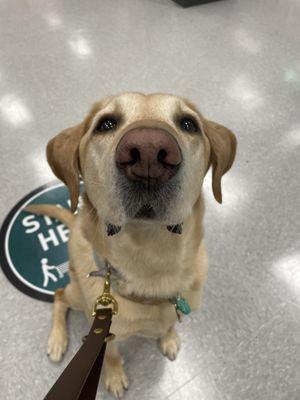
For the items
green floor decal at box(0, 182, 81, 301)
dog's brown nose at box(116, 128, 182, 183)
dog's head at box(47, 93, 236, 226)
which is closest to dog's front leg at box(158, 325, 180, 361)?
green floor decal at box(0, 182, 81, 301)

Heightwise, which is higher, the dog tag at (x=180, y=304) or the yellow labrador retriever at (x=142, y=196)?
the yellow labrador retriever at (x=142, y=196)

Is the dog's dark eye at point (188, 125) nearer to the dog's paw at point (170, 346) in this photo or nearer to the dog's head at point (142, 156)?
the dog's head at point (142, 156)

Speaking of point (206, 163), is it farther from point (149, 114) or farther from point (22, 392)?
point (22, 392)

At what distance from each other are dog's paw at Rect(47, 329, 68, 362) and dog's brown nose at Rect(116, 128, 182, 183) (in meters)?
0.98

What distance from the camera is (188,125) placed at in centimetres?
99

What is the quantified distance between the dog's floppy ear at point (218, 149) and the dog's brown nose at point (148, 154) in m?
0.38

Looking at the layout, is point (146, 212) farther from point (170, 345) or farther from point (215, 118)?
point (215, 118)

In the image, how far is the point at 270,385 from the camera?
1.37 m

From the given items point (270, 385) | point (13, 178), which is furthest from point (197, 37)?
point (270, 385)

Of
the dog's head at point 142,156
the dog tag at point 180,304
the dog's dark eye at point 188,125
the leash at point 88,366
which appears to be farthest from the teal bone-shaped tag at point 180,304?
the dog's dark eye at point 188,125

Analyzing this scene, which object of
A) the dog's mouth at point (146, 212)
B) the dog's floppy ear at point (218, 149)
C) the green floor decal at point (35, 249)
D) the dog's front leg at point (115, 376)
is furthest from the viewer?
the green floor decal at point (35, 249)

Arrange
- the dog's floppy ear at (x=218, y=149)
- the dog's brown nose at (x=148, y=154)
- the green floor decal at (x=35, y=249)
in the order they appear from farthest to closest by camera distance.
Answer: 1. the green floor decal at (x=35, y=249)
2. the dog's floppy ear at (x=218, y=149)
3. the dog's brown nose at (x=148, y=154)

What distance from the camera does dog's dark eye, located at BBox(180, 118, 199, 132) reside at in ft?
3.21

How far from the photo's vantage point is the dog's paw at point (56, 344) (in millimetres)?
1388
